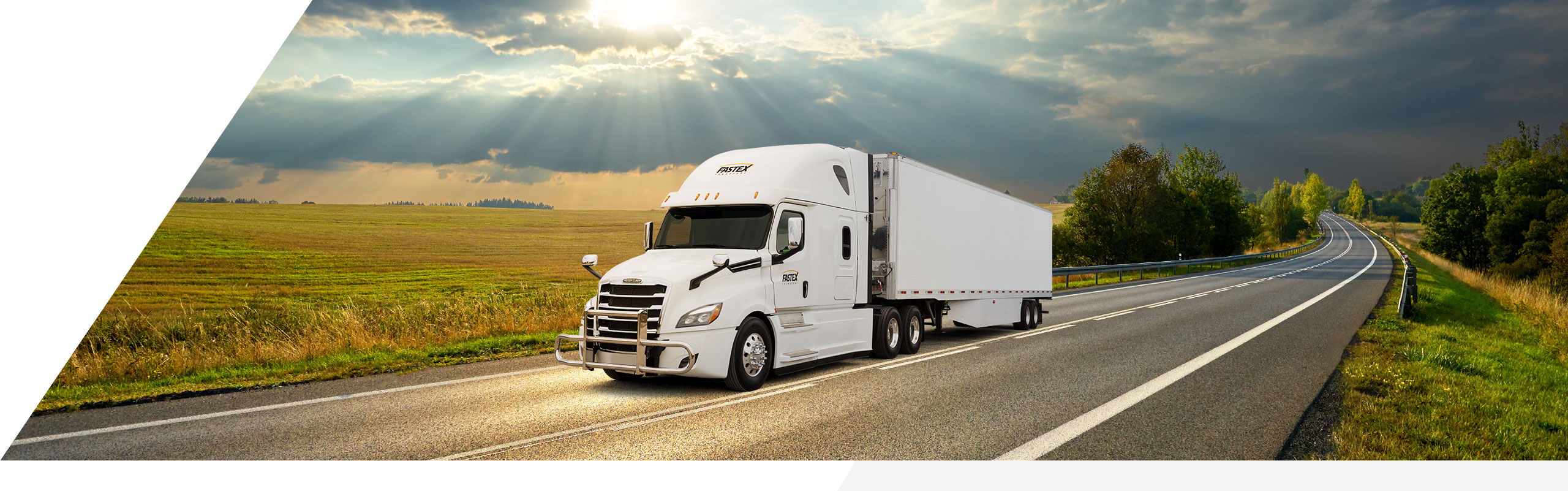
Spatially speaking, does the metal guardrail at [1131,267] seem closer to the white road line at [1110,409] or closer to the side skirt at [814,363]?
the white road line at [1110,409]

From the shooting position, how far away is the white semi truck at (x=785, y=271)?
7.87 metres

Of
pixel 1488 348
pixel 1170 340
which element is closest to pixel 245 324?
pixel 1170 340

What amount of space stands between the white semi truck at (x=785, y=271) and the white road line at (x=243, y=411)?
1.14m

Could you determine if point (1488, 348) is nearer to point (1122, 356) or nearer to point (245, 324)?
point (1122, 356)

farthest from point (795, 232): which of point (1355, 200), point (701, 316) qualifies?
point (1355, 200)

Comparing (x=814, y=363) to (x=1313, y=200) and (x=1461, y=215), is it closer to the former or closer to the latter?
(x=1461, y=215)

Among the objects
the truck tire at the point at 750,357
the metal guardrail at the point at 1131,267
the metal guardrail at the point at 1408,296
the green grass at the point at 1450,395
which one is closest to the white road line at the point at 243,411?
the truck tire at the point at 750,357

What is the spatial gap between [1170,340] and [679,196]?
868 cm

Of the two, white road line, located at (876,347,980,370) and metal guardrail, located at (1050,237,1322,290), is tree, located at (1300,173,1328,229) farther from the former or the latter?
white road line, located at (876,347,980,370)

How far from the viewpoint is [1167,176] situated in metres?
52.4

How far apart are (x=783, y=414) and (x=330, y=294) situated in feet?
85.1

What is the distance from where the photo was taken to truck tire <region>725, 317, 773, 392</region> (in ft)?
26.4

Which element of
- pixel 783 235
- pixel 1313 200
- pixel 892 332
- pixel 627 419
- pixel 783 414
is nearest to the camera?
pixel 627 419

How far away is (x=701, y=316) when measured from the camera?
25.6 feet
